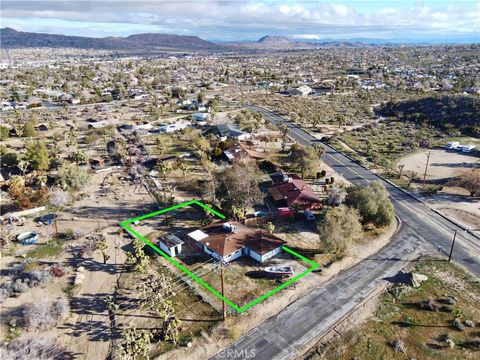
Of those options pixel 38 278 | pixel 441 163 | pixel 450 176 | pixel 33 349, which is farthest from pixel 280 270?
pixel 441 163

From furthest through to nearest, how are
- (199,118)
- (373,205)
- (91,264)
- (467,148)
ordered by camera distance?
(199,118) < (467,148) < (373,205) < (91,264)

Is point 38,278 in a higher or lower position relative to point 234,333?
higher

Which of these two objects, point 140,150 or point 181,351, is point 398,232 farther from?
point 140,150

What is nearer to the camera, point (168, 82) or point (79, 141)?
point (79, 141)

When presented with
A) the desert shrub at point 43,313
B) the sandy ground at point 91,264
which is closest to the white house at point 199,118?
the sandy ground at point 91,264

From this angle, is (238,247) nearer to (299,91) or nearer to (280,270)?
(280,270)

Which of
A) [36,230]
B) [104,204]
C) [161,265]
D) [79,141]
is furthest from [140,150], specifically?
[161,265]

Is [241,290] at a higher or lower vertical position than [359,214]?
lower

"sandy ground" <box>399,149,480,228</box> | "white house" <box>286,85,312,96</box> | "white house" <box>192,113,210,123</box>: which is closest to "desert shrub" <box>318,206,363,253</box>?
"sandy ground" <box>399,149,480,228</box>
